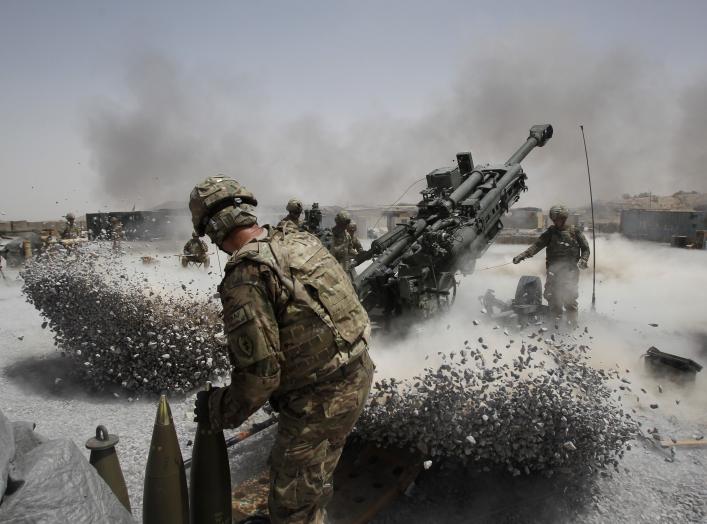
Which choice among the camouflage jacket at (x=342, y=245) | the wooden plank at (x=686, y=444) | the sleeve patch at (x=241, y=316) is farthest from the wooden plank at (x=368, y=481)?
the camouflage jacket at (x=342, y=245)

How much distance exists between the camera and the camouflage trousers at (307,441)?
2281 mm

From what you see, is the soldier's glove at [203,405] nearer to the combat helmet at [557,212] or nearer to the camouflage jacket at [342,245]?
the combat helmet at [557,212]

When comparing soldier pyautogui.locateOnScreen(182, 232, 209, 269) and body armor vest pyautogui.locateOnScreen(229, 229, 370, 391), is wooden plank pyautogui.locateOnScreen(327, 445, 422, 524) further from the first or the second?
soldier pyautogui.locateOnScreen(182, 232, 209, 269)

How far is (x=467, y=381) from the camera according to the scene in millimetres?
3301

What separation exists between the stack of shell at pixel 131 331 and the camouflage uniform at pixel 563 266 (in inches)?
153

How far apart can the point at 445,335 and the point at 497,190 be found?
8.05 ft

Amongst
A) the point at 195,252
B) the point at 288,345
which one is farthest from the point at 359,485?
the point at 195,252

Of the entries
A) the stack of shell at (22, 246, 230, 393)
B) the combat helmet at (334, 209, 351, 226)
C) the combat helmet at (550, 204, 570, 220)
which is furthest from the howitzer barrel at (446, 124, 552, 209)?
the stack of shell at (22, 246, 230, 393)

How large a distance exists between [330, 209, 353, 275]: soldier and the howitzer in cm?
181

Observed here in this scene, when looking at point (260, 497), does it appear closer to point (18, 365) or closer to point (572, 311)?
point (18, 365)

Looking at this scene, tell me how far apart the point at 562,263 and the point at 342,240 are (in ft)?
10.5

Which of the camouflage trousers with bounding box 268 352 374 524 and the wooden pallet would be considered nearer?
the camouflage trousers with bounding box 268 352 374 524

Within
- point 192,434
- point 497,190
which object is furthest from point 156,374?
point 497,190

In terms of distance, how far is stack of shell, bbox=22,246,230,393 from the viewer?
196 inches
